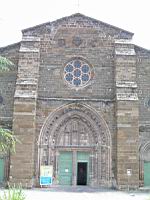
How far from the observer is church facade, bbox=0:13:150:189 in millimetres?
20406

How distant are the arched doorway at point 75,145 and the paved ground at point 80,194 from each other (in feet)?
3.90

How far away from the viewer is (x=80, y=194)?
17.7 metres

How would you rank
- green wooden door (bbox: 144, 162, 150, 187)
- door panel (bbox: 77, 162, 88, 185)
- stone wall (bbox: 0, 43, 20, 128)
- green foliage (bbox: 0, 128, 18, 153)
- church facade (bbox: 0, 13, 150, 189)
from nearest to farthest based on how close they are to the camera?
green foliage (bbox: 0, 128, 18, 153) < church facade (bbox: 0, 13, 150, 189) < green wooden door (bbox: 144, 162, 150, 187) < stone wall (bbox: 0, 43, 20, 128) < door panel (bbox: 77, 162, 88, 185)

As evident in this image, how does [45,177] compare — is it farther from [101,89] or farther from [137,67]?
[137,67]

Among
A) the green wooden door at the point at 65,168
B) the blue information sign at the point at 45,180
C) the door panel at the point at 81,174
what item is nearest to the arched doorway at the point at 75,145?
the green wooden door at the point at 65,168

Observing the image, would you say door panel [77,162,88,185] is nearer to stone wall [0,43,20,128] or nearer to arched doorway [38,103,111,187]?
arched doorway [38,103,111,187]

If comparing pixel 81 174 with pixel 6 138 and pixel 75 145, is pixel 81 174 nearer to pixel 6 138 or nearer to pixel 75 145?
pixel 75 145

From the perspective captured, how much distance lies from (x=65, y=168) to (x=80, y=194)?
3685 millimetres

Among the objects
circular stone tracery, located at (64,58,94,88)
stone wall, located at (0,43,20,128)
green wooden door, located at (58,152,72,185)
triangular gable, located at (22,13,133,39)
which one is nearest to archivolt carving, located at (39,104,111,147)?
green wooden door, located at (58,152,72,185)

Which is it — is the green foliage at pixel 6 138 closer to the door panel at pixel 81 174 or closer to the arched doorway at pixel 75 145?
the arched doorway at pixel 75 145

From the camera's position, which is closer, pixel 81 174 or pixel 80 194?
pixel 80 194

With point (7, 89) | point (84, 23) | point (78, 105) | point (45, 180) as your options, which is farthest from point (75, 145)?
point (84, 23)

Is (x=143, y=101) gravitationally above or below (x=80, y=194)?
above

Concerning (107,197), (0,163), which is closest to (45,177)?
(0,163)
